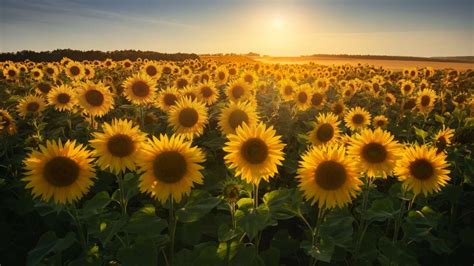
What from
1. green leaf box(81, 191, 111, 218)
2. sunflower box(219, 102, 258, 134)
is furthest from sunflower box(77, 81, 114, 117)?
green leaf box(81, 191, 111, 218)

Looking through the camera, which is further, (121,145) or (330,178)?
(121,145)

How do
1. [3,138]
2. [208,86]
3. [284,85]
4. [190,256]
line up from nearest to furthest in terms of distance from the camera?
[190,256] < [3,138] < [208,86] < [284,85]

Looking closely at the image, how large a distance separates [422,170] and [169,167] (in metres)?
2.72

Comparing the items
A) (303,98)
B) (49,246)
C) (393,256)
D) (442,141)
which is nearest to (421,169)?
(393,256)

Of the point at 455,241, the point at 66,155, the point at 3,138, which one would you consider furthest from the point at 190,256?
the point at 3,138

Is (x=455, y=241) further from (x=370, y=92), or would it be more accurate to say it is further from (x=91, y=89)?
(x=370, y=92)

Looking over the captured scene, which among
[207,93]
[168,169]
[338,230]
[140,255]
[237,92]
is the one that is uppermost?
[237,92]

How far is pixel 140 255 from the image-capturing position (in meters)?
3.44

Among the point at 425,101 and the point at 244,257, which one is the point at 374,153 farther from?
the point at 425,101

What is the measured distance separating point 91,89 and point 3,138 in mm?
1807

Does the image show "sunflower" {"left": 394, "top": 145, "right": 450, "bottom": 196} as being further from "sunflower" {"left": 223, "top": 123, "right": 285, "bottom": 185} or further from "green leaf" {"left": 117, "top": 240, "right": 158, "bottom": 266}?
"green leaf" {"left": 117, "top": 240, "right": 158, "bottom": 266}

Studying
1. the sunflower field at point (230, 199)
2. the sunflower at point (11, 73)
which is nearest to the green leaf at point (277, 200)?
the sunflower field at point (230, 199)

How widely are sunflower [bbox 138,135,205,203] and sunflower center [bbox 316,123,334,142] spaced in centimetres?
285

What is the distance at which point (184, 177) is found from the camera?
3756mm
